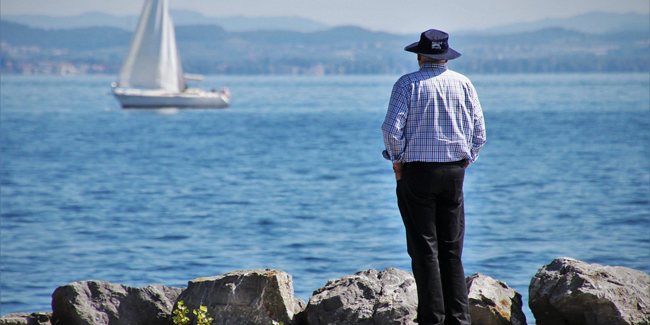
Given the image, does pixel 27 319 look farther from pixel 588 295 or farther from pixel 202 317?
pixel 588 295

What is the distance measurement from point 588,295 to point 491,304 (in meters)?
0.62

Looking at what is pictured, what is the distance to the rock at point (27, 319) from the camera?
17.8 feet

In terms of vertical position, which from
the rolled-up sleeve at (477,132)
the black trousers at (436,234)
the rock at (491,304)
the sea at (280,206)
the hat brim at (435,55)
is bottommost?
the sea at (280,206)

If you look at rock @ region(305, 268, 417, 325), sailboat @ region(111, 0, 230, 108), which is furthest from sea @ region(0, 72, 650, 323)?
sailboat @ region(111, 0, 230, 108)

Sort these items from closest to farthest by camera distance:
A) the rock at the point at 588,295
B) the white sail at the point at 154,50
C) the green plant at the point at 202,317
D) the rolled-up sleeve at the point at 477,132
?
the rolled-up sleeve at the point at 477,132 → the rock at the point at 588,295 → the green plant at the point at 202,317 → the white sail at the point at 154,50

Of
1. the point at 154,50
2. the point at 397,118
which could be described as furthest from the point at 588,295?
the point at 154,50

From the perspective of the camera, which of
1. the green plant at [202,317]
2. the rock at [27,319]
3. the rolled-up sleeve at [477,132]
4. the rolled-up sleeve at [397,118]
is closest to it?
the rolled-up sleeve at [397,118]

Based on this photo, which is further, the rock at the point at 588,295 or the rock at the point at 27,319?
the rock at the point at 27,319

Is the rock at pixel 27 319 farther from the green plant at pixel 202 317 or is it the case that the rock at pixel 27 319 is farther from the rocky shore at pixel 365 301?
the green plant at pixel 202 317

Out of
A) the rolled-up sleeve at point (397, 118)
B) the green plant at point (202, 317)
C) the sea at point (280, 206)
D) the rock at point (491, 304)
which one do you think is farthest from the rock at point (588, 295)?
the sea at point (280, 206)

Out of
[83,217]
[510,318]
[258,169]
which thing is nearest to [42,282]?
[83,217]

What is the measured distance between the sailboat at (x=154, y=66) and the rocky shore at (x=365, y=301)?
194 feet

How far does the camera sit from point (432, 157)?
14.8 ft

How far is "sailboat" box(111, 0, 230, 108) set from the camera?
62438mm
